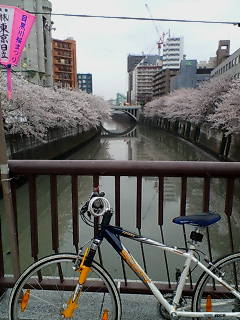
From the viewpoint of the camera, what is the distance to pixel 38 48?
4406 cm

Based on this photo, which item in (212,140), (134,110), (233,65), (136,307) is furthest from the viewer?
(134,110)

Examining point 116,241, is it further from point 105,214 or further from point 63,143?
point 63,143

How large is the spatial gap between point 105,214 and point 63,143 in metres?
25.0

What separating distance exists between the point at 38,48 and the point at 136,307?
47111mm

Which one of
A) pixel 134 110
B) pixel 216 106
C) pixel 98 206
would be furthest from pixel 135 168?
pixel 134 110

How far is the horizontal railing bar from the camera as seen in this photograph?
221cm

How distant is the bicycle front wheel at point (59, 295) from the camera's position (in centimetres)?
193

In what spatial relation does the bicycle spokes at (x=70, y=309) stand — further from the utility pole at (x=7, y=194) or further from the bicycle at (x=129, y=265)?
the utility pole at (x=7, y=194)

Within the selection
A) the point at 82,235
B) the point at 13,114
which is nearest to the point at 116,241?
the point at 82,235

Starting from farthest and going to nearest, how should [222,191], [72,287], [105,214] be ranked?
[222,191]
[72,287]
[105,214]

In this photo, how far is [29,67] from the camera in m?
42.1

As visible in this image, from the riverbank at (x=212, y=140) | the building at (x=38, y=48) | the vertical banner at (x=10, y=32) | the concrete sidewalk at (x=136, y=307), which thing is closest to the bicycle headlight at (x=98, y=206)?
the concrete sidewalk at (x=136, y=307)

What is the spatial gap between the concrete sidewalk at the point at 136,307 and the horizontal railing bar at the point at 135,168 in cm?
110

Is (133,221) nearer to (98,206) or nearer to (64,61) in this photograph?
(98,206)
